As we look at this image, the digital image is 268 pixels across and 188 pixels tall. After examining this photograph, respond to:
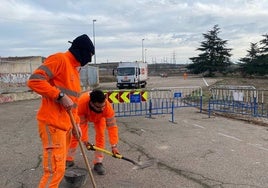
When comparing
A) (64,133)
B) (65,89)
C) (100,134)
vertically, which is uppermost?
(65,89)

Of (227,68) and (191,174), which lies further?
(227,68)

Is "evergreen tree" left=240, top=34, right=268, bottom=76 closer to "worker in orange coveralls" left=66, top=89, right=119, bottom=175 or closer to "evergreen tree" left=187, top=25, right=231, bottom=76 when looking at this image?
"evergreen tree" left=187, top=25, right=231, bottom=76

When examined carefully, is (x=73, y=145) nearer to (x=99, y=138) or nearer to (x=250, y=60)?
(x=99, y=138)

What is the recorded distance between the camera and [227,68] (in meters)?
73.9

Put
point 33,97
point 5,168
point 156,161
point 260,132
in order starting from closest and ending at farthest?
point 5,168
point 156,161
point 260,132
point 33,97

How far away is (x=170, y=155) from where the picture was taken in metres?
7.01

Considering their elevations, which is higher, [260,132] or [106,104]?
[106,104]

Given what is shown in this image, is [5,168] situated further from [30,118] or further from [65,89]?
[30,118]

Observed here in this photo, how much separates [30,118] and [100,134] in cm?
748

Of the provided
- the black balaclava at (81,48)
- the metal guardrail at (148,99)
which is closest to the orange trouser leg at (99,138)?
the black balaclava at (81,48)

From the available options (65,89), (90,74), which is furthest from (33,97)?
(65,89)

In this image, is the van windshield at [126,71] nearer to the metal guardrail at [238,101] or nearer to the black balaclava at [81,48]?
the metal guardrail at [238,101]

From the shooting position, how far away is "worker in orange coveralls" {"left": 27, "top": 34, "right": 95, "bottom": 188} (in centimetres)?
378

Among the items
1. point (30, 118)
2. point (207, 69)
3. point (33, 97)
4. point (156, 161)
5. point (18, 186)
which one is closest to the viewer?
point (18, 186)
